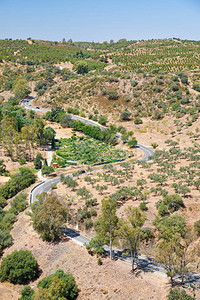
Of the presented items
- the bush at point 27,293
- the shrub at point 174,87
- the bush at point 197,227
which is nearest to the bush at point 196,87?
the shrub at point 174,87

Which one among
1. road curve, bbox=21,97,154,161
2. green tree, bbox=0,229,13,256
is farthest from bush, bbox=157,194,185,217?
road curve, bbox=21,97,154,161

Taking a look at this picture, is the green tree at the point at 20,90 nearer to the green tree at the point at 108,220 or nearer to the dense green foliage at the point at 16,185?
the dense green foliage at the point at 16,185

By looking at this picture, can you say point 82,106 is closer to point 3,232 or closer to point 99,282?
point 3,232

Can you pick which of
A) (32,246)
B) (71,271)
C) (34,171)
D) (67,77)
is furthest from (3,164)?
(67,77)

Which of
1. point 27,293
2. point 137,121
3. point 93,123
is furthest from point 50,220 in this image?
point 93,123

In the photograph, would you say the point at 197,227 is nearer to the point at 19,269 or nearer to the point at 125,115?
the point at 19,269

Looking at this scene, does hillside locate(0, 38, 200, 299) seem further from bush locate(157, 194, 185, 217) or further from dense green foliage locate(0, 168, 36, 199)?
dense green foliage locate(0, 168, 36, 199)
